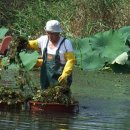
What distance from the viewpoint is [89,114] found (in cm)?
1038

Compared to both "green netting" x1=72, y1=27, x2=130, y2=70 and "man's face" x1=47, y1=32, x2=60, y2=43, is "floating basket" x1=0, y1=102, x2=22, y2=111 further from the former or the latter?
"green netting" x1=72, y1=27, x2=130, y2=70

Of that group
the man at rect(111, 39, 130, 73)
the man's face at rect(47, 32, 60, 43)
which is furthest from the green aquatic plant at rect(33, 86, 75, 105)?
the man at rect(111, 39, 130, 73)

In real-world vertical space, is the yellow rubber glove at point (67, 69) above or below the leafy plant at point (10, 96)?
above

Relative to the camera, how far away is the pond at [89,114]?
9250 mm

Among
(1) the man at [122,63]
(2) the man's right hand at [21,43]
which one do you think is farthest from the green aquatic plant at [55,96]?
(1) the man at [122,63]

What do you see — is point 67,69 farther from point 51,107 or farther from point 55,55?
point 51,107

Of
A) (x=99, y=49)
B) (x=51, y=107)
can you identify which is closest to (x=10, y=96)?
(x=51, y=107)

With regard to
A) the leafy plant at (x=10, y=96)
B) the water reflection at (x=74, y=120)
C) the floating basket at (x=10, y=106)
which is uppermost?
the leafy plant at (x=10, y=96)

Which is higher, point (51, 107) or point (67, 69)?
point (67, 69)

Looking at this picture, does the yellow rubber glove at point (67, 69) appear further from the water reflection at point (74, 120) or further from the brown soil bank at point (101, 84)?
the brown soil bank at point (101, 84)

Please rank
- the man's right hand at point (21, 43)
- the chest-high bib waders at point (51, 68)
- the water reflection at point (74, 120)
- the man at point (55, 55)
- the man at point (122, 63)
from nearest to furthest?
the water reflection at point (74, 120) → the man at point (55, 55) → the chest-high bib waders at point (51, 68) → the man's right hand at point (21, 43) → the man at point (122, 63)

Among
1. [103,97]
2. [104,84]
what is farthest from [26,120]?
[104,84]

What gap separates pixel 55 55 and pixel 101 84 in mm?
4048

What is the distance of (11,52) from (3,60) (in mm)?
402
